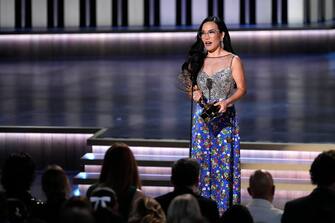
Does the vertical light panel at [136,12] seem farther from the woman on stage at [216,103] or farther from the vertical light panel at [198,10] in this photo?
the woman on stage at [216,103]

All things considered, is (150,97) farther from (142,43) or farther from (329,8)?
(329,8)

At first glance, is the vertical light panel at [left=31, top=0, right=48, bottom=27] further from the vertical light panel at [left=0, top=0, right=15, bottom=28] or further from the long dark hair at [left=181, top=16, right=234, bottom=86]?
the long dark hair at [left=181, top=16, right=234, bottom=86]

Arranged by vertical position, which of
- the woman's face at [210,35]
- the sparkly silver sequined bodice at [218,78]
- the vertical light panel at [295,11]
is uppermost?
the vertical light panel at [295,11]

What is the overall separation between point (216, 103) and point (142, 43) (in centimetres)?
899

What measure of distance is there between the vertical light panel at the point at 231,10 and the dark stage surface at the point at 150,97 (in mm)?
2514

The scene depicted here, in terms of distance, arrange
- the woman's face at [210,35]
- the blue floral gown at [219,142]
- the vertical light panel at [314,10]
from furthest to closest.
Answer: the vertical light panel at [314,10] < the blue floral gown at [219,142] < the woman's face at [210,35]

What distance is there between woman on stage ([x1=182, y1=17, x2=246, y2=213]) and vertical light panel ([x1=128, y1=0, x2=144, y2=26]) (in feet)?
34.5

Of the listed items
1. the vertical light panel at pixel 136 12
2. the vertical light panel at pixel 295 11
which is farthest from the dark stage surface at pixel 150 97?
the vertical light panel at pixel 136 12

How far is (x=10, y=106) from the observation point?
984 cm

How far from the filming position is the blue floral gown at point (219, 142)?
19.5 feet

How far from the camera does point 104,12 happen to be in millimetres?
16484

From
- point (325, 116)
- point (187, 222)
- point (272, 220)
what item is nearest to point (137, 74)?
point (325, 116)

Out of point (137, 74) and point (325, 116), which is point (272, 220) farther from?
point (137, 74)

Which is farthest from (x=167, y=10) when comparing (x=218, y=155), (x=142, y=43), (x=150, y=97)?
→ (x=218, y=155)
